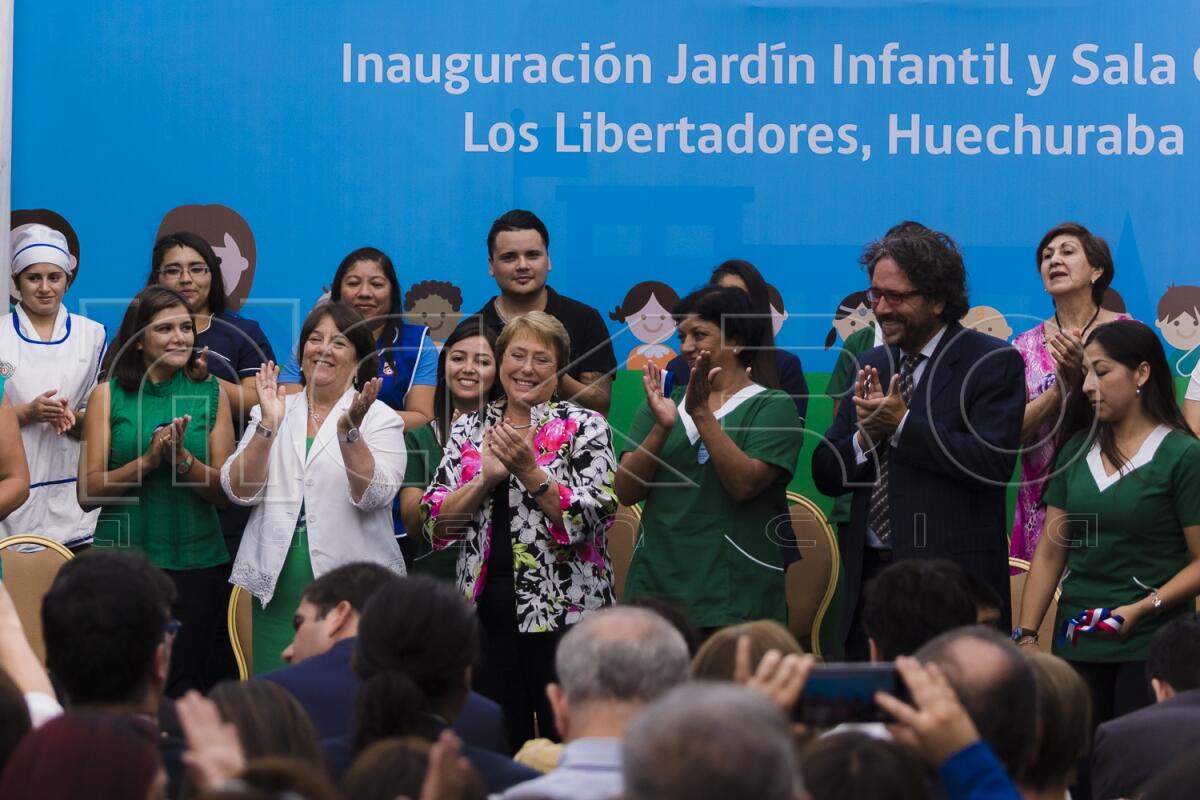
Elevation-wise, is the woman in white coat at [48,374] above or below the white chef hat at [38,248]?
below

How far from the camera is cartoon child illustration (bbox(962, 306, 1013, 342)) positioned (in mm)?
6367

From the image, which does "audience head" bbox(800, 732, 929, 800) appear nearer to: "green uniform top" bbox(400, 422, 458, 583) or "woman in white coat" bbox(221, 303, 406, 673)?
"woman in white coat" bbox(221, 303, 406, 673)

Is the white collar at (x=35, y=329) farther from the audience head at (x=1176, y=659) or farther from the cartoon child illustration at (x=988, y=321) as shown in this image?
the audience head at (x=1176, y=659)

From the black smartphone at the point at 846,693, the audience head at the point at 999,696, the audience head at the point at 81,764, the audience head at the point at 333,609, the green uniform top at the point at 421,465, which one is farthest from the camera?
the green uniform top at the point at 421,465

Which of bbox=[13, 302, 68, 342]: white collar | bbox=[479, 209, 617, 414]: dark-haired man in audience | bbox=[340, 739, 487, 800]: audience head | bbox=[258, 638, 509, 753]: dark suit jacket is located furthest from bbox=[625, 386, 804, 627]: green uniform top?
bbox=[340, 739, 487, 800]: audience head

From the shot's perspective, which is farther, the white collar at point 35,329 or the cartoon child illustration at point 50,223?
the cartoon child illustration at point 50,223

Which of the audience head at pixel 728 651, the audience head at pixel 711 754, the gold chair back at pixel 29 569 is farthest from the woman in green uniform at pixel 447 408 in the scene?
the audience head at pixel 711 754

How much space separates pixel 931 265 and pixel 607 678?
2.60 m

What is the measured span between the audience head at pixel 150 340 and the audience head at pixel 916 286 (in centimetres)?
239

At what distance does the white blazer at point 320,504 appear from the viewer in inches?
213

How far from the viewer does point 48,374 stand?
6.10 metres

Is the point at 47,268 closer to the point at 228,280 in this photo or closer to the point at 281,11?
the point at 228,280

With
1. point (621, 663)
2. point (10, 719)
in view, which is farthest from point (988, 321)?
point (10, 719)

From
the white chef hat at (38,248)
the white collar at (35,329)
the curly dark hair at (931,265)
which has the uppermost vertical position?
the white chef hat at (38,248)
